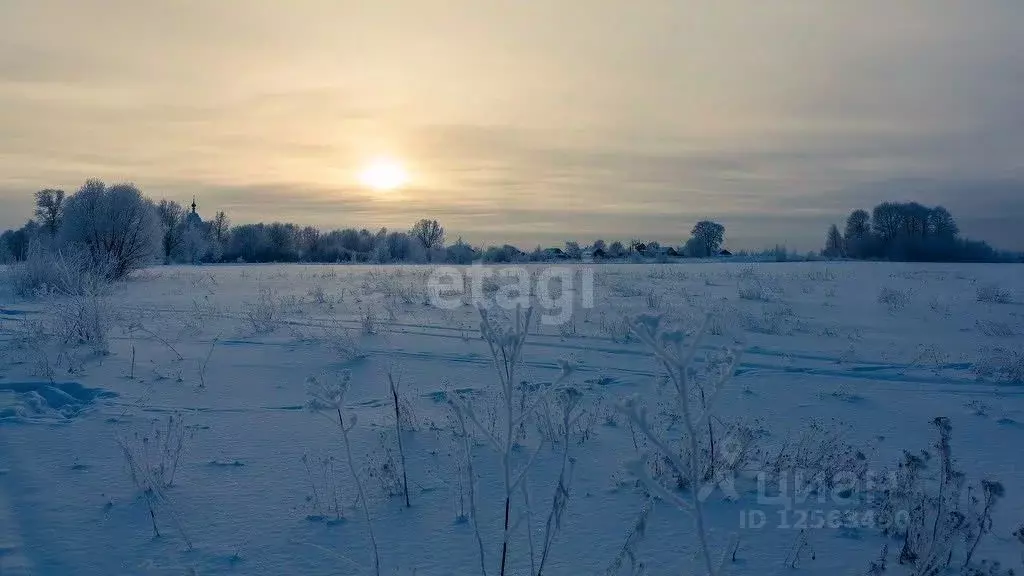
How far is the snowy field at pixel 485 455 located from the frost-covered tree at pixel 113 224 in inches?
636

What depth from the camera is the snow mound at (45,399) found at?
19.0ft

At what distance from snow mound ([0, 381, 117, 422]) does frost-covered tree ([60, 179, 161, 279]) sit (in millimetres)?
19278

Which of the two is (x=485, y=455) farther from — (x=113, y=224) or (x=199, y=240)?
(x=199, y=240)

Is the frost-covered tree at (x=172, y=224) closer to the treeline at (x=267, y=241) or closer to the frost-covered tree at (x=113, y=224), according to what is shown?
the treeline at (x=267, y=241)

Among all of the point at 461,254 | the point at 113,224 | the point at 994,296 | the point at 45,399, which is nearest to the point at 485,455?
the point at 45,399

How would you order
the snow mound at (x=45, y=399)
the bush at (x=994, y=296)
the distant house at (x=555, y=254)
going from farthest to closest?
the distant house at (x=555, y=254) → the bush at (x=994, y=296) → the snow mound at (x=45, y=399)

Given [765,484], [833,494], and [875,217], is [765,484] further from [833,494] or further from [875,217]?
[875,217]

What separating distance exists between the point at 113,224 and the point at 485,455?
24903 millimetres

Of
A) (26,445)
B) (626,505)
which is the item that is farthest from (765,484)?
(26,445)

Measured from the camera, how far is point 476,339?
1030 centimetres

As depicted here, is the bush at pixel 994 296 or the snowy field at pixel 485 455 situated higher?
the bush at pixel 994 296

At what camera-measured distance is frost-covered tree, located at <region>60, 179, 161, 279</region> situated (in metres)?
24.4

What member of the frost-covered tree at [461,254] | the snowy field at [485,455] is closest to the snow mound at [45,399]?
the snowy field at [485,455]

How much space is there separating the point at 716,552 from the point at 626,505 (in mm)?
745
